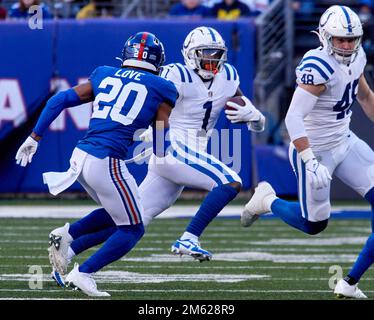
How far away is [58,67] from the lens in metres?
12.3

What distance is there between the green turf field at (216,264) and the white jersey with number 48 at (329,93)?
88 cm

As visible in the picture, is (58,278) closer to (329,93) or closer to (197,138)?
(197,138)

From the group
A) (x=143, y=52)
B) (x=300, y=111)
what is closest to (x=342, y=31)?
(x=300, y=111)

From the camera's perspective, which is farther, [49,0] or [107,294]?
[49,0]

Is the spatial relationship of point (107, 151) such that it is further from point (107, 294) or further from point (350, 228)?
point (350, 228)

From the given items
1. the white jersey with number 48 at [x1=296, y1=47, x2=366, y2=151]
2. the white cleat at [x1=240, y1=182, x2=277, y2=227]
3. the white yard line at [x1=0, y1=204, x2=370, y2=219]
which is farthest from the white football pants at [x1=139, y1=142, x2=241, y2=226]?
the white yard line at [x1=0, y1=204, x2=370, y2=219]

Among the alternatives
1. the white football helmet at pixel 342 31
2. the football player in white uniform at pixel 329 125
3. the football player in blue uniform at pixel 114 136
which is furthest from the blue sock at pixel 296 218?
the football player in blue uniform at pixel 114 136

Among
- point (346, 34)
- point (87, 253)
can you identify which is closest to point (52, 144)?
point (87, 253)

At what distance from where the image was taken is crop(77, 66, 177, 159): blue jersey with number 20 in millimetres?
5855

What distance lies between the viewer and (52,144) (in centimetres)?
1227

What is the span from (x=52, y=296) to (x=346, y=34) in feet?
7.01

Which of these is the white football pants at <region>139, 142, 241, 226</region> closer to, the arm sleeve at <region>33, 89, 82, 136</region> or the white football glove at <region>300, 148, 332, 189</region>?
the white football glove at <region>300, 148, 332, 189</region>

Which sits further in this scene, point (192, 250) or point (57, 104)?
point (192, 250)

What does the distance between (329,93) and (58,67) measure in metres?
6.47
